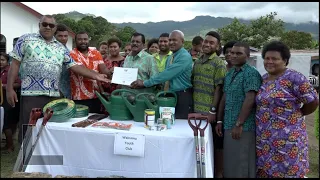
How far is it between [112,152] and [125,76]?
997 mm

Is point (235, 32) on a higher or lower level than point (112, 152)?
higher

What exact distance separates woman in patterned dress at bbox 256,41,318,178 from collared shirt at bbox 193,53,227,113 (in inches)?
22.6

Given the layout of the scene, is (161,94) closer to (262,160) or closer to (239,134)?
(239,134)

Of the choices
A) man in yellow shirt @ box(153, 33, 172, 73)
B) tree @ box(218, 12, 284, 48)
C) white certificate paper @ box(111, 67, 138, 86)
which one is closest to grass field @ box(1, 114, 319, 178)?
white certificate paper @ box(111, 67, 138, 86)

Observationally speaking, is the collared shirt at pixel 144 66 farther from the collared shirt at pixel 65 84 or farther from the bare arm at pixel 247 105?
the bare arm at pixel 247 105

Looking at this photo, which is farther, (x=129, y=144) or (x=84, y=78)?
(x=84, y=78)

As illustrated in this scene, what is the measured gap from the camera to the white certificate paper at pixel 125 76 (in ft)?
11.7

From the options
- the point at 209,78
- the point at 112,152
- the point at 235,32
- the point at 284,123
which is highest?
the point at 235,32

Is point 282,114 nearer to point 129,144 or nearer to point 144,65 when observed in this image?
point 129,144

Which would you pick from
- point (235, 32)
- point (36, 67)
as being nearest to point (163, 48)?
point (36, 67)

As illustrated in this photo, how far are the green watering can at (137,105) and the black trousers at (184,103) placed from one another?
335 millimetres

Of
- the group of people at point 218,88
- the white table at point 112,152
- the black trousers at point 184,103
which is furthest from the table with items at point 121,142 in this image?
the group of people at point 218,88

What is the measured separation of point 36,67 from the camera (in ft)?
10.8

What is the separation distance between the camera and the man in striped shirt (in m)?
3.28
